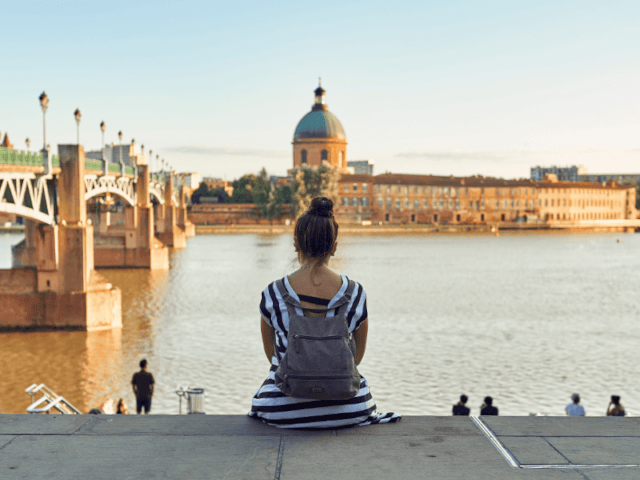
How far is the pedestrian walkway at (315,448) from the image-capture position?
3512mm

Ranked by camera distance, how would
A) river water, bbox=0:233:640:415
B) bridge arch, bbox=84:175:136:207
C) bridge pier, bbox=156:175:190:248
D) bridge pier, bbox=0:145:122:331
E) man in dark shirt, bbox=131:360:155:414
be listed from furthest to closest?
1. bridge pier, bbox=156:175:190:248
2. bridge arch, bbox=84:175:136:207
3. bridge pier, bbox=0:145:122:331
4. river water, bbox=0:233:640:415
5. man in dark shirt, bbox=131:360:155:414

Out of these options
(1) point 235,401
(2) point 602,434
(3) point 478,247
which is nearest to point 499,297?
(1) point 235,401

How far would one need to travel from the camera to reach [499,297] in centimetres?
3891

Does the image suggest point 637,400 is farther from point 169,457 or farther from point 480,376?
point 169,457

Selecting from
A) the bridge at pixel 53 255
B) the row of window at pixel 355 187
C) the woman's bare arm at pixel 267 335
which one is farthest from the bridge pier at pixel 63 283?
the row of window at pixel 355 187

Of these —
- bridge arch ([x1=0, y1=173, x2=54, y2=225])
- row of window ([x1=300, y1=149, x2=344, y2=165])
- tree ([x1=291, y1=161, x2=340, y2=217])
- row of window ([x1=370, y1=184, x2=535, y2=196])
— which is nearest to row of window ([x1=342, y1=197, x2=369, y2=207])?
row of window ([x1=370, y1=184, x2=535, y2=196])

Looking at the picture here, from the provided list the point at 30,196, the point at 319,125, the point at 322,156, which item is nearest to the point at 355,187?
the point at 322,156

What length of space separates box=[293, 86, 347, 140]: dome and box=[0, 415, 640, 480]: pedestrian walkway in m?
126

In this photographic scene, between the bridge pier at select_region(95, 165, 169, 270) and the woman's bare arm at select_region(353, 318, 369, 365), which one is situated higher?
the woman's bare arm at select_region(353, 318, 369, 365)

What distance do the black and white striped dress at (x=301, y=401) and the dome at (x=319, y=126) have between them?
126 meters

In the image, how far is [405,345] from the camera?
24266mm

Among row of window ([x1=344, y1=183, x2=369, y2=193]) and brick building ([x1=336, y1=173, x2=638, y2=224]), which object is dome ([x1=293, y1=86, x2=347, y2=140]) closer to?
brick building ([x1=336, y1=173, x2=638, y2=224])

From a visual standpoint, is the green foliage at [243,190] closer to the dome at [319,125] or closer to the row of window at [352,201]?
the dome at [319,125]

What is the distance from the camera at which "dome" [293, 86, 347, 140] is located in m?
130
